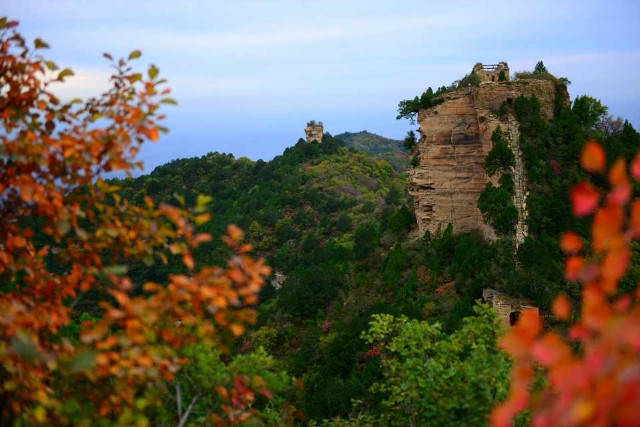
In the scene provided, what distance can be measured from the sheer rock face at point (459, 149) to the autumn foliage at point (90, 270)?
20.5 meters

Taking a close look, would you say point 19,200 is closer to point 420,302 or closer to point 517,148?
point 420,302

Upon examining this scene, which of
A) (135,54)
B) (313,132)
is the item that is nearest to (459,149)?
(135,54)

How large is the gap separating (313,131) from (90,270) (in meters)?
63.0

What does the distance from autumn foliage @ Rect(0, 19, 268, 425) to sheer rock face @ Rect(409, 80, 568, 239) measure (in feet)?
67.3

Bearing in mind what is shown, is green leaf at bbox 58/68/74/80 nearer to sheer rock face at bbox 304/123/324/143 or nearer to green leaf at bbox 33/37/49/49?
green leaf at bbox 33/37/49/49

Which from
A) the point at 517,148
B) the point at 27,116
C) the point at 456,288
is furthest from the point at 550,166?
the point at 27,116

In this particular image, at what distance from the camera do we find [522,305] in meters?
19.6

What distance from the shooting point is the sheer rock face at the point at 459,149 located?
24.3 metres

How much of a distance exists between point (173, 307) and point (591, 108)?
2450cm

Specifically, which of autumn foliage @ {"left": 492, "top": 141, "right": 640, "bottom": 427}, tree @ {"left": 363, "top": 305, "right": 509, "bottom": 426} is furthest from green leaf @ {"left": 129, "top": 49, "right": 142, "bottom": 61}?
tree @ {"left": 363, "top": 305, "right": 509, "bottom": 426}

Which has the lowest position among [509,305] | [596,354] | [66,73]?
[509,305]

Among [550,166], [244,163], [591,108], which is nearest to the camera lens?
[550,166]

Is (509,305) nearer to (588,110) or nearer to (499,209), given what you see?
(499,209)

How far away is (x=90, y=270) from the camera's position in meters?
4.91
